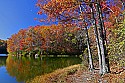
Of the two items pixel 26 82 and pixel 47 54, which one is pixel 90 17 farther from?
pixel 47 54

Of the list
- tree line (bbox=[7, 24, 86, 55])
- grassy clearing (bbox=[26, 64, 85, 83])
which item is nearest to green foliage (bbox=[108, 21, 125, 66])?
grassy clearing (bbox=[26, 64, 85, 83])

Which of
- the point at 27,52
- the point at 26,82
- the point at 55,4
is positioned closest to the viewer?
the point at 55,4

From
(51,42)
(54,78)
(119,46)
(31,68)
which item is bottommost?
(54,78)

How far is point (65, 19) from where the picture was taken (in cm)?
1744

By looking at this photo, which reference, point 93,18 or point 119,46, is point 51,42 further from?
point 119,46

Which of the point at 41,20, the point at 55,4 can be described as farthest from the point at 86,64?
the point at 55,4

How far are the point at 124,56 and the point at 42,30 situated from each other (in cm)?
7723

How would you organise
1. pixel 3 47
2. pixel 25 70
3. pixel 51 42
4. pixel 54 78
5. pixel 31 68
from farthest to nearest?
pixel 3 47 → pixel 51 42 → pixel 31 68 → pixel 25 70 → pixel 54 78

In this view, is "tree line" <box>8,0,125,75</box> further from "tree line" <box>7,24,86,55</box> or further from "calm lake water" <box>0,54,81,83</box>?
"tree line" <box>7,24,86,55</box>

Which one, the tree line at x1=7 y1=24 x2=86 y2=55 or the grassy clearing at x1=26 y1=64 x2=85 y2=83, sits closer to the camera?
the grassy clearing at x1=26 y1=64 x2=85 y2=83

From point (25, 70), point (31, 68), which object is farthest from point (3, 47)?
point (25, 70)

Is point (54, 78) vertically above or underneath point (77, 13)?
underneath

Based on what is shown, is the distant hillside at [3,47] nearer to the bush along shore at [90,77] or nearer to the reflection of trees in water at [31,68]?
the reflection of trees in water at [31,68]

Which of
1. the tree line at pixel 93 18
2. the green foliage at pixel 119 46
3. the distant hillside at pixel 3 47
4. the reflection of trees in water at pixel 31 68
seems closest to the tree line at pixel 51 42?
the reflection of trees in water at pixel 31 68
